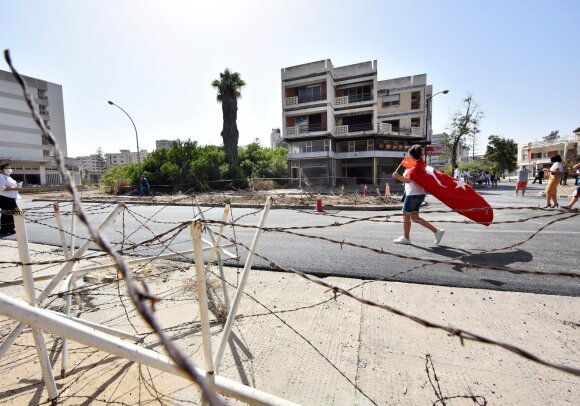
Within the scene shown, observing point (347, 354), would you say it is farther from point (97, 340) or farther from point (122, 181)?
point (122, 181)

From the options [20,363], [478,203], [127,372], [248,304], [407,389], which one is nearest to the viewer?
[407,389]

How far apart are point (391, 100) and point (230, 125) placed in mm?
19039

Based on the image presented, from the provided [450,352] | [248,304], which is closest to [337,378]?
[450,352]

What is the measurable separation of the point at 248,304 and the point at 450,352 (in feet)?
7.01

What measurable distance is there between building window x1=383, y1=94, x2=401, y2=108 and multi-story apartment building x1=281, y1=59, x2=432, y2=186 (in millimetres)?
2657

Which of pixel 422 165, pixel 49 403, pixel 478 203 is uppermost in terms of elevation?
pixel 422 165

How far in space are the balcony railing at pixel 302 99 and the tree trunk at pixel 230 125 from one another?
5560 mm

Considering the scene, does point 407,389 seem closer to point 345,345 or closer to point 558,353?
point 345,345

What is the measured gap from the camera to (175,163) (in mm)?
24984

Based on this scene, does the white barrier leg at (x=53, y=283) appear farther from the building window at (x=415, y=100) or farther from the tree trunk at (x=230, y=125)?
the building window at (x=415, y=100)

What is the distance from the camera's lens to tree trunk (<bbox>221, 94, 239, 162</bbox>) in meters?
30.9

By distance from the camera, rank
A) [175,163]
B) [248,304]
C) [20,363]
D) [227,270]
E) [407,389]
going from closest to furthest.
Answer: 1. [407,389]
2. [20,363]
3. [248,304]
4. [227,270]
5. [175,163]

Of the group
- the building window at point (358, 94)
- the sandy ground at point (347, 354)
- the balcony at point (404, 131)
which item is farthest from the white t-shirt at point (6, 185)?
the balcony at point (404, 131)

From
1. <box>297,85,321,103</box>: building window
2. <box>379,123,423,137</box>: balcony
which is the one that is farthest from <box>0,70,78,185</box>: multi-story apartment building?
<box>379,123,423,137</box>: balcony
